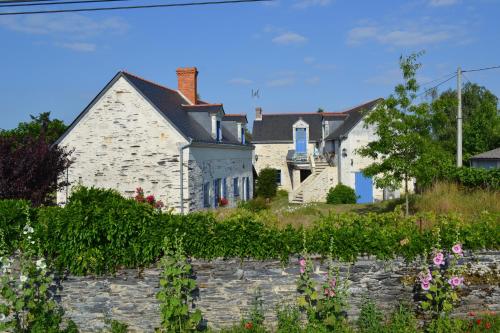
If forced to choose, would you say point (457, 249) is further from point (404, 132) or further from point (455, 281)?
point (404, 132)

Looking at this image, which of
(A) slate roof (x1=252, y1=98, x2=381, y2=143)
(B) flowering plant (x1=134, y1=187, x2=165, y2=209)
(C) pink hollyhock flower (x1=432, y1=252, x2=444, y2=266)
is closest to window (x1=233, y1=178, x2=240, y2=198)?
(B) flowering plant (x1=134, y1=187, x2=165, y2=209)

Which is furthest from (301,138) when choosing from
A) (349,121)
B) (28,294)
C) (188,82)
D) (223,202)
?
(28,294)

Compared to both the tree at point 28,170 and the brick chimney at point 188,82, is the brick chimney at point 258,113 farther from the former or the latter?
the tree at point 28,170

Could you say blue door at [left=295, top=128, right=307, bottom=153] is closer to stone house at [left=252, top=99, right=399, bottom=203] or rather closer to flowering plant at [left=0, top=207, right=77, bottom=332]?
stone house at [left=252, top=99, right=399, bottom=203]

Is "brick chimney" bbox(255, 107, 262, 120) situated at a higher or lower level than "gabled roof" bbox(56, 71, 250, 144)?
higher

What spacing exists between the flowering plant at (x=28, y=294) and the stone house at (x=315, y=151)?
67.4ft

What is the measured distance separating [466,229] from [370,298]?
195cm

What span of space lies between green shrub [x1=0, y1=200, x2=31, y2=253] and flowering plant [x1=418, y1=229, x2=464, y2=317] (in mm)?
6766

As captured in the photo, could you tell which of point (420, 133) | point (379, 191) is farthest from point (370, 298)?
point (379, 191)

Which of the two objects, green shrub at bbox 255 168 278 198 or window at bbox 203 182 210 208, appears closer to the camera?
window at bbox 203 182 210 208

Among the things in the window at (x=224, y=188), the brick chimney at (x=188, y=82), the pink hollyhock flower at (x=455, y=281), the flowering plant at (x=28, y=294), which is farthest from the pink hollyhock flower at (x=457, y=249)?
the brick chimney at (x=188, y=82)


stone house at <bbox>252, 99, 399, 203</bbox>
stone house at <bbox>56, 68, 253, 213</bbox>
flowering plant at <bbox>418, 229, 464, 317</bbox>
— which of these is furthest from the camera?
stone house at <bbox>252, 99, 399, 203</bbox>

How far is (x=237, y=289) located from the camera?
277 inches

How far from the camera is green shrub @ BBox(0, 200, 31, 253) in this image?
7.19 meters
